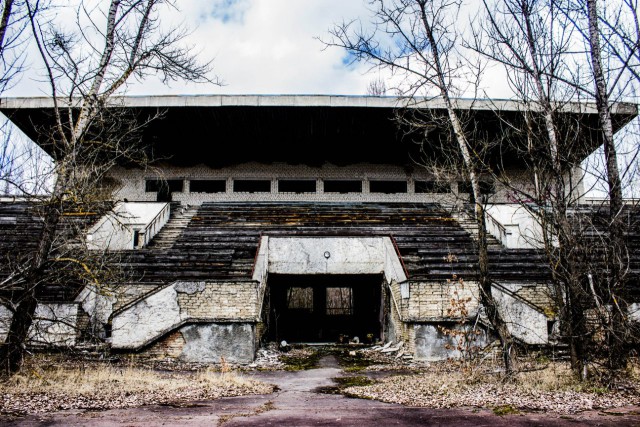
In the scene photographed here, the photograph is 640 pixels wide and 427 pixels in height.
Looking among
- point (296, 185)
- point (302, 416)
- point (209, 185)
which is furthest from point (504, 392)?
point (209, 185)

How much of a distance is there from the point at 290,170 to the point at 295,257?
27.7ft

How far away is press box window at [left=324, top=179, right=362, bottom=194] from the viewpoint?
2189 centimetres

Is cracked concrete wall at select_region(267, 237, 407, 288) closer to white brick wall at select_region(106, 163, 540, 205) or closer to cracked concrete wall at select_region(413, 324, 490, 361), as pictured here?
cracked concrete wall at select_region(413, 324, 490, 361)

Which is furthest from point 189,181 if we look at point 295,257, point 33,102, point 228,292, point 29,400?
point 29,400

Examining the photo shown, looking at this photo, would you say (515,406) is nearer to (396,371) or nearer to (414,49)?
(396,371)

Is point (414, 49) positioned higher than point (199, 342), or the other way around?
point (414, 49)

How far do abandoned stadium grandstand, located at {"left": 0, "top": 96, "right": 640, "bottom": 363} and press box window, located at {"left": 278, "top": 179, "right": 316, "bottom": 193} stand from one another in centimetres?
6

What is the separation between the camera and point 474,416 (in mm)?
5184

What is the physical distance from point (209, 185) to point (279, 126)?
407 centimetres

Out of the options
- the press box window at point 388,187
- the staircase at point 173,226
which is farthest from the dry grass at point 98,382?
the press box window at point 388,187

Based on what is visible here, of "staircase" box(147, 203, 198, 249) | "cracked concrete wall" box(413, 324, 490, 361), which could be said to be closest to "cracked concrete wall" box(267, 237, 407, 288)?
"cracked concrete wall" box(413, 324, 490, 361)

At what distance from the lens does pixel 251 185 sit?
21.8 metres

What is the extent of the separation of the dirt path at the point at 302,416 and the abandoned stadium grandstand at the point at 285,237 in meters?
2.44

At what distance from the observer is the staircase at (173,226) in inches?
628
